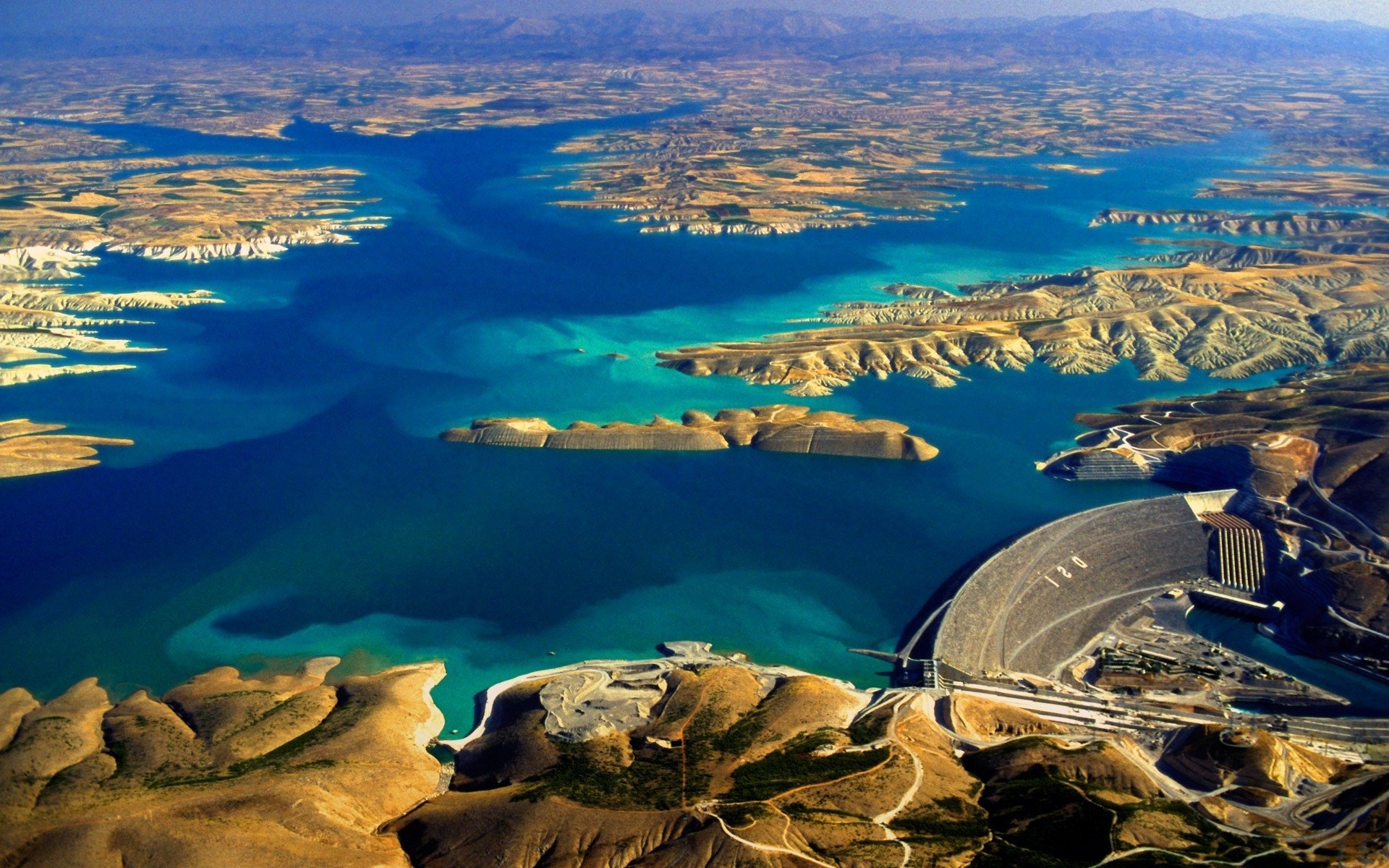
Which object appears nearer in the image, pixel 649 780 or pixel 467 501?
pixel 649 780

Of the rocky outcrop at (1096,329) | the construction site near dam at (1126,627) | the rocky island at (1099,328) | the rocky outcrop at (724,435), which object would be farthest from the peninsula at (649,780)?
the rocky outcrop at (1096,329)

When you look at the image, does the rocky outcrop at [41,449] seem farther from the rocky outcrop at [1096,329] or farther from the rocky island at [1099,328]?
the rocky outcrop at [1096,329]

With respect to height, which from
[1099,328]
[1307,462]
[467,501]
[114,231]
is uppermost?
[114,231]

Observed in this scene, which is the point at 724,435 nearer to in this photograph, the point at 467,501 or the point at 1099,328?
the point at 467,501

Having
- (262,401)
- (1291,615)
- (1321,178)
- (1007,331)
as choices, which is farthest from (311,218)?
(1321,178)

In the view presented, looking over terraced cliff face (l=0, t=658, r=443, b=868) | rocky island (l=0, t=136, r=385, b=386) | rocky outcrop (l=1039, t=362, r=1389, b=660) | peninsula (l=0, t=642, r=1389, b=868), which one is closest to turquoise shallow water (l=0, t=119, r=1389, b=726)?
terraced cliff face (l=0, t=658, r=443, b=868)

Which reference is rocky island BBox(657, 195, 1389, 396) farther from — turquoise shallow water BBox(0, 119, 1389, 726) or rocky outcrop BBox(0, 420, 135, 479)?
rocky outcrop BBox(0, 420, 135, 479)

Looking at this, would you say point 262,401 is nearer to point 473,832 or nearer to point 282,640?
point 282,640

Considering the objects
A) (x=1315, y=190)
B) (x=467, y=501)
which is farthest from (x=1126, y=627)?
(x=1315, y=190)
